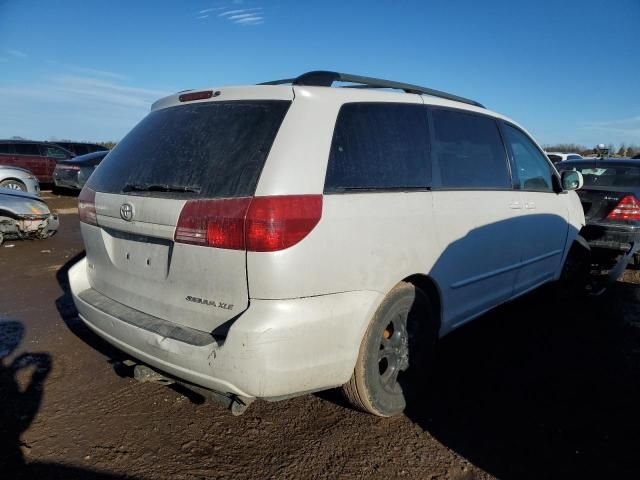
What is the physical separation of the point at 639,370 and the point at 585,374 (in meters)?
0.49

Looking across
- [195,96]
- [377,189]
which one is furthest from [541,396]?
[195,96]

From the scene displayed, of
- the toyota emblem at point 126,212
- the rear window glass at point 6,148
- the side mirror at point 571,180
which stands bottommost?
the rear window glass at point 6,148

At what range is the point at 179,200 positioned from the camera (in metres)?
2.21

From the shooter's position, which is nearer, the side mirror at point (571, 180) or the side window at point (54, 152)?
the side mirror at point (571, 180)

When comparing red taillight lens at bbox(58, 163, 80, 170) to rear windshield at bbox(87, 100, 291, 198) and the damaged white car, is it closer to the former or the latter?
the damaged white car

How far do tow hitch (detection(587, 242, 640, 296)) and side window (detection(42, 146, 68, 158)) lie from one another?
17.5 metres

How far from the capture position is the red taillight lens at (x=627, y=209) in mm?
5301

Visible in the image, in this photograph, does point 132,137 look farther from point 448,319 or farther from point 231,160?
point 448,319

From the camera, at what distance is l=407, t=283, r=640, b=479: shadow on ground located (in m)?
2.42

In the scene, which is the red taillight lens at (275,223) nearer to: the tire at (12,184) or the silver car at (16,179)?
the silver car at (16,179)

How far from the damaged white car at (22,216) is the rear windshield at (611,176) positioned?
27.6 ft

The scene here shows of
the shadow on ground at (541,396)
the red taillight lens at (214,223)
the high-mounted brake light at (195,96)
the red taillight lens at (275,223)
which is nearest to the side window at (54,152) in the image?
the high-mounted brake light at (195,96)

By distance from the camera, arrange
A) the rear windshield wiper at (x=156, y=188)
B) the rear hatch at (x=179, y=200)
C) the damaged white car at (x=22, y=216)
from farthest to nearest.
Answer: the damaged white car at (x=22, y=216), the rear windshield wiper at (x=156, y=188), the rear hatch at (x=179, y=200)

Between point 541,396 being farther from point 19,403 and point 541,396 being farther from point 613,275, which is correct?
point 19,403
